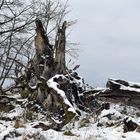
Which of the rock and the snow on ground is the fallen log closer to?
the snow on ground

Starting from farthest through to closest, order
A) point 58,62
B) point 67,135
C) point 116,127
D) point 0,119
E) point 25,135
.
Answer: point 58,62, point 0,119, point 116,127, point 67,135, point 25,135

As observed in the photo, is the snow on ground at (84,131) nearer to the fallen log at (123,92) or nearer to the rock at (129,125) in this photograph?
the rock at (129,125)

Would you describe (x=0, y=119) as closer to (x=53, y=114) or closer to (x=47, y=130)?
(x=53, y=114)

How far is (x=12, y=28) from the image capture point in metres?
23.9

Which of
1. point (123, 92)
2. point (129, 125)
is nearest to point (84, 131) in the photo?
point (129, 125)

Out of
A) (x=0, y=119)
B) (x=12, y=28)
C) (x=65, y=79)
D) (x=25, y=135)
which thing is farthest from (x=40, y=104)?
(x=12, y=28)

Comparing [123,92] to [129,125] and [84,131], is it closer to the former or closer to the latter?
[129,125]

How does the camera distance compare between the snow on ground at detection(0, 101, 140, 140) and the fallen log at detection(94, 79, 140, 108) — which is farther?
the fallen log at detection(94, 79, 140, 108)

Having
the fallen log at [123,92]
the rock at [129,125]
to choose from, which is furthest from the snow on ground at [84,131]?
the fallen log at [123,92]

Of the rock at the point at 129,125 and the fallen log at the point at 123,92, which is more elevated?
the fallen log at the point at 123,92

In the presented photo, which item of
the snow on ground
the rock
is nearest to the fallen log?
the snow on ground

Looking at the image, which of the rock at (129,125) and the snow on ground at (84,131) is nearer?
the snow on ground at (84,131)

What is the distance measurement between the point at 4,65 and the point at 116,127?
41.8ft

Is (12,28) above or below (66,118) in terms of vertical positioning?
above
